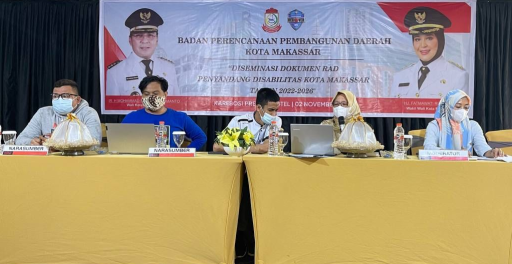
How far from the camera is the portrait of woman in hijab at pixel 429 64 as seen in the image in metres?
4.05

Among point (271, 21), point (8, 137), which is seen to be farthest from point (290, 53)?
point (8, 137)

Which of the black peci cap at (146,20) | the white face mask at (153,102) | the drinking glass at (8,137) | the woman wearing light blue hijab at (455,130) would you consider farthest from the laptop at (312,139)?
Answer: the black peci cap at (146,20)

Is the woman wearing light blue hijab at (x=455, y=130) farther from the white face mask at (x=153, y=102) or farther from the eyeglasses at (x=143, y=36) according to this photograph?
the eyeglasses at (x=143, y=36)

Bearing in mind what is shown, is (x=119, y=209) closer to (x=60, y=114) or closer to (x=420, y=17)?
(x=60, y=114)

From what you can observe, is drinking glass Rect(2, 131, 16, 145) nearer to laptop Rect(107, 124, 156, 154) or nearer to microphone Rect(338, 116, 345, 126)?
laptop Rect(107, 124, 156, 154)

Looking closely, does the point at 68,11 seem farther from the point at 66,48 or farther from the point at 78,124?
the point at 78,124

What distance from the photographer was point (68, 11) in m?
4.46

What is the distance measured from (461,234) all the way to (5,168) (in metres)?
2.18

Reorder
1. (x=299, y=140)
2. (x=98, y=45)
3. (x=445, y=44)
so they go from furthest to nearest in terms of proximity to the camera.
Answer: (x=98, y=45), (x=445, y=44), (x=299, y=140)

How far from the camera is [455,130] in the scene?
2.84 meters

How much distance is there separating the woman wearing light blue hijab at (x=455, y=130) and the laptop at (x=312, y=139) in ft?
3.04

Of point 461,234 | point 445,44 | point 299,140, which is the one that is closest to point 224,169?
point 299,140

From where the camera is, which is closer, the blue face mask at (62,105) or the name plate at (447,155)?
the name plate at (447,155)

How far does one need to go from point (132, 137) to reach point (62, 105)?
3.10 feet
